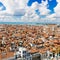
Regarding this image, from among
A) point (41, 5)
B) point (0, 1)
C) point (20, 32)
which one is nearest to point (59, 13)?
point (41, 5)

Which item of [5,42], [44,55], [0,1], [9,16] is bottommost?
[44,55]

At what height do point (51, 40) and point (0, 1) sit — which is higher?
point (0, 1)

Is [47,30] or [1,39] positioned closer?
[1,39]

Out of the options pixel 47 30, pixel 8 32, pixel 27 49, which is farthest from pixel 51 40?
pixel 8 32

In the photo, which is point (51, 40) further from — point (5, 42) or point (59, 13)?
point (5, 42)

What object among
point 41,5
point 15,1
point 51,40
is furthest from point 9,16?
point 51,40

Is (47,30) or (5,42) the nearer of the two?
(5,42)

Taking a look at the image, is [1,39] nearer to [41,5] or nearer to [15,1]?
[15,1]

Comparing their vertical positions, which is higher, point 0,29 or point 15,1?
point 15,1
